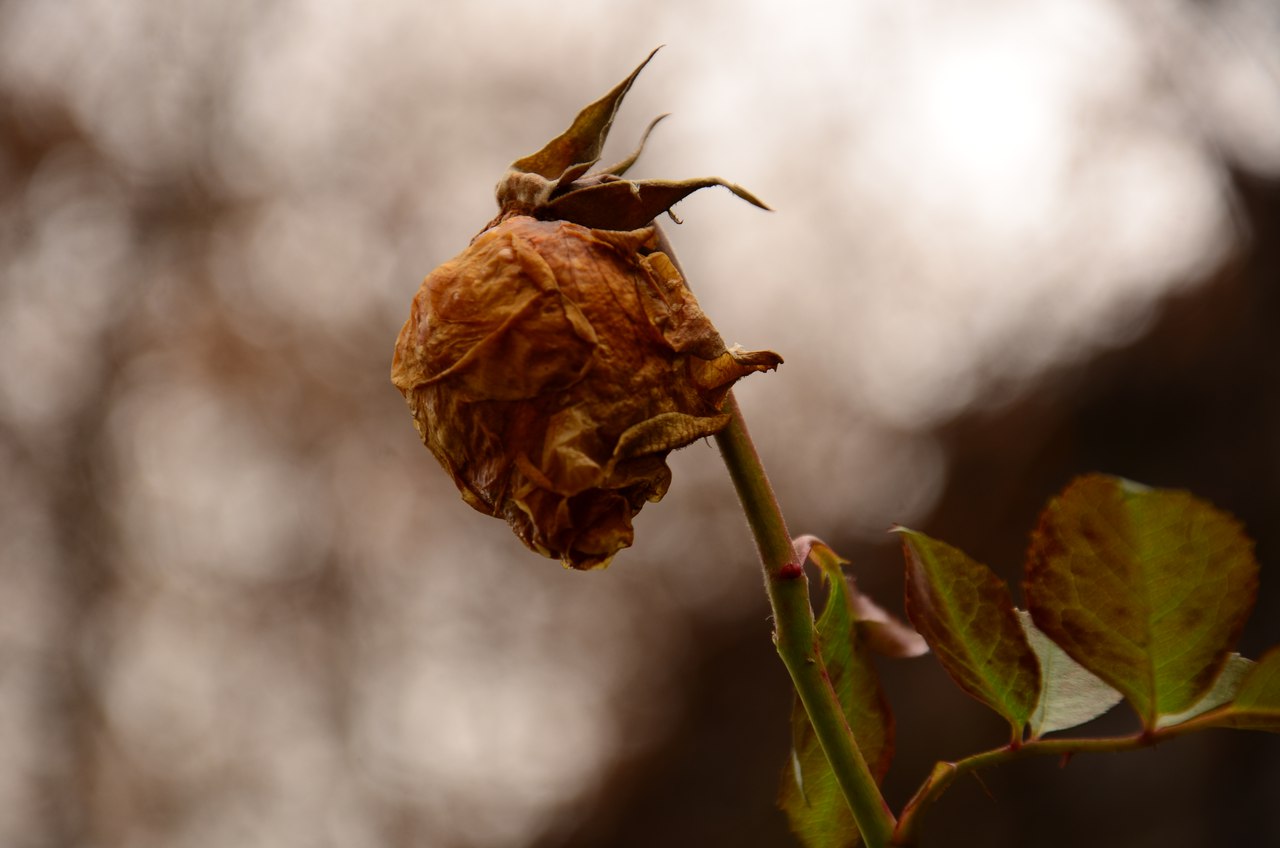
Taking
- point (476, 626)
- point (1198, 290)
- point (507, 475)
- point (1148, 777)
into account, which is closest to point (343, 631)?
point (476, 626)

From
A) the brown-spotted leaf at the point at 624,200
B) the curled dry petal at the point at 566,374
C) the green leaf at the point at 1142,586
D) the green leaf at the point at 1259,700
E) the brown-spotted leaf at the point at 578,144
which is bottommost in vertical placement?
the green leaf at the point at 1259,700

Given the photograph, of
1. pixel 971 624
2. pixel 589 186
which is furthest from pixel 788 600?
pixel 589 186

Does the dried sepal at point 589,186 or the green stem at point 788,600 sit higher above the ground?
the dried sepal at point 589,186

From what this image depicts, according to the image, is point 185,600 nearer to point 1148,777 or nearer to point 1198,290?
point 1148,777

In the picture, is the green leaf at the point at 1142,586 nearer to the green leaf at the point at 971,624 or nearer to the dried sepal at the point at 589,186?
the green leaf at the point at 971,624

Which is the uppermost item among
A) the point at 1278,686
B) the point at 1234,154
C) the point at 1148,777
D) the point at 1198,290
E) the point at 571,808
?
the point at 1234,154

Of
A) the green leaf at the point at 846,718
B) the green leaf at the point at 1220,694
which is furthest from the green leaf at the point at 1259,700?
the green leaf at the point at 846,718

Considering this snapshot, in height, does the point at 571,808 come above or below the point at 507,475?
below
